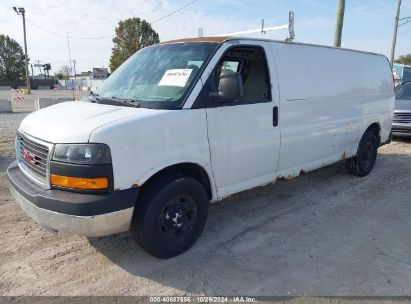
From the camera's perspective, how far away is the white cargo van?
3082 millimetres

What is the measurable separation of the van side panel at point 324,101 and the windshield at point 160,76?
1.15m

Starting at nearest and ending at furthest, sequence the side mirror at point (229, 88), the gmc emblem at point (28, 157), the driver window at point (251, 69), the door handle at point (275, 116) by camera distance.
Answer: the gmc emblem at point (28, 157) < the side mirror at point (229, 88) < the driver window at point (251, 69) < the door handle at point (275, 116)

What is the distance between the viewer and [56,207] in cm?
307

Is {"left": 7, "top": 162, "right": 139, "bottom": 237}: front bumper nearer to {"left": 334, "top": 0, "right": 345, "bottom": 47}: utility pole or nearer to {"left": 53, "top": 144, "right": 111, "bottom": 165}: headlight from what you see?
{"left": 53, "top": 144, "right": 111, "bottom": 165}: headlight

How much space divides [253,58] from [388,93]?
12.1 ft

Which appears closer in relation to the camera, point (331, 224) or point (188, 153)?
point (188, 153)

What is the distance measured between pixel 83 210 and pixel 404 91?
11194 millimetres

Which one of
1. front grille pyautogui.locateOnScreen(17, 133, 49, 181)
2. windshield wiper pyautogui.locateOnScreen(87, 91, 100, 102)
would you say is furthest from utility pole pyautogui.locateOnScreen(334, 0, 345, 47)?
front grille pyautogui.locateOnScreen(17, 133, 49, 181)

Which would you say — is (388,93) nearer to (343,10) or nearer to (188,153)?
(188,153)

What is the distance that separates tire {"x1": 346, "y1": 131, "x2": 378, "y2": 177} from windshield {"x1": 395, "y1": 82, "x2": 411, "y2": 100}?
5314 mm

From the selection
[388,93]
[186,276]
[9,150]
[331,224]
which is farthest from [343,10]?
[186,276]

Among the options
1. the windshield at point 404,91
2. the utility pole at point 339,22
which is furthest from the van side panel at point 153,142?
the utility pole at point 339,22

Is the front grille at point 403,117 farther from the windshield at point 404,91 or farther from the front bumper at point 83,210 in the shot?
the front bumper at point 83,210

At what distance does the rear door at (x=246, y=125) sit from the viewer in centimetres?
386
